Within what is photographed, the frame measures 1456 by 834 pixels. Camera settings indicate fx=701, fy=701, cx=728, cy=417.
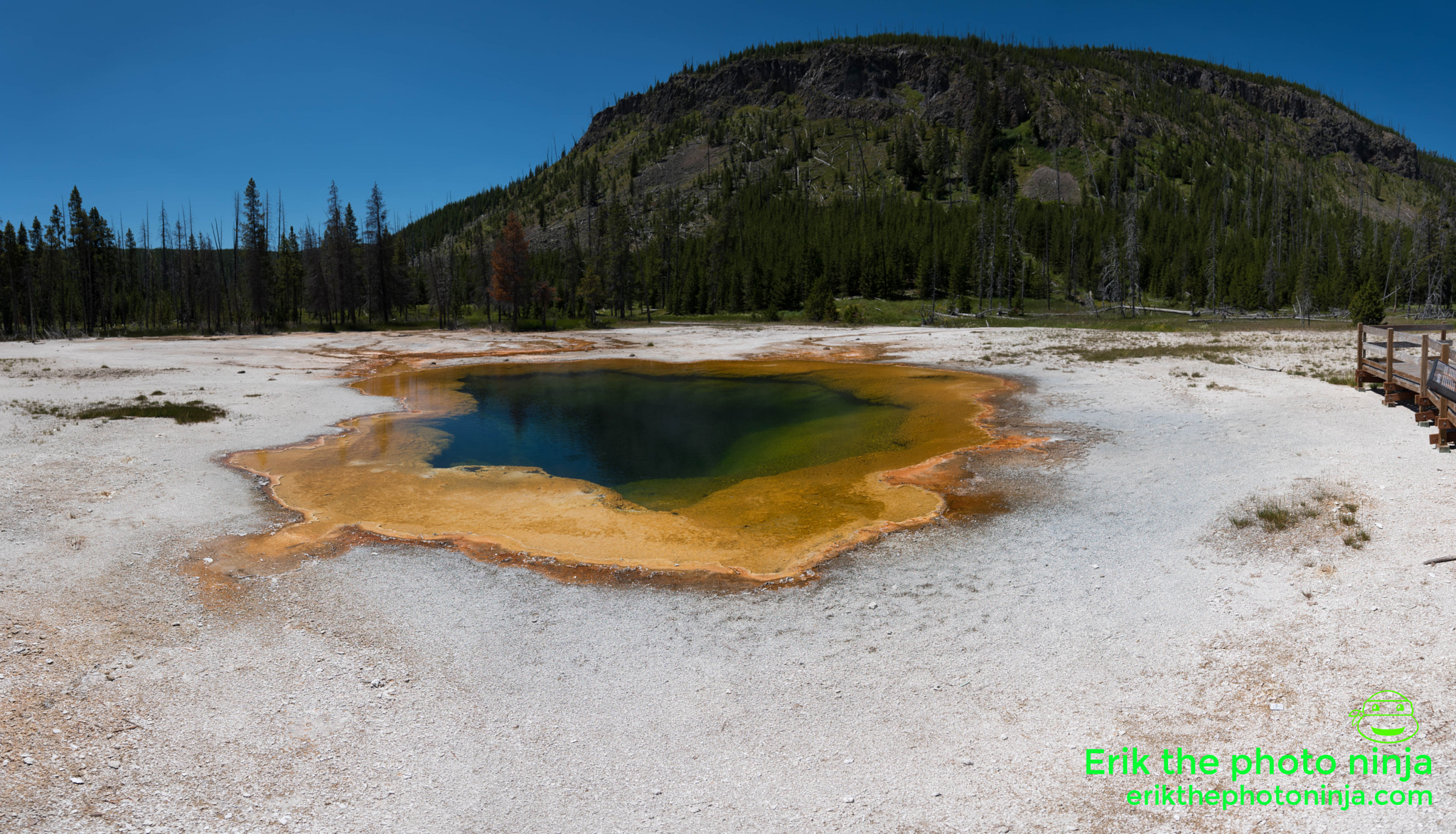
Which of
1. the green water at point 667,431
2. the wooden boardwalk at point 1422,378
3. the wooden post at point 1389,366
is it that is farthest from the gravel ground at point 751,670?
the wooden post at point 1389,366

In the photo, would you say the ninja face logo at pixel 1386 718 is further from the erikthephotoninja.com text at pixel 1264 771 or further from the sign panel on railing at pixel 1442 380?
the sign panel on railing at pixel 1442 380

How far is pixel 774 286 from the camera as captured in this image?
9512 cm

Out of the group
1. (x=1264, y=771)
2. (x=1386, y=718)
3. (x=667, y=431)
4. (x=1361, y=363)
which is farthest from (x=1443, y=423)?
(x=667, y=431)

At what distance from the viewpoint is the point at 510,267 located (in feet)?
234

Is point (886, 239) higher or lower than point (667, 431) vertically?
higher

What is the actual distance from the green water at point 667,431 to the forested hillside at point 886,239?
44.4 meters

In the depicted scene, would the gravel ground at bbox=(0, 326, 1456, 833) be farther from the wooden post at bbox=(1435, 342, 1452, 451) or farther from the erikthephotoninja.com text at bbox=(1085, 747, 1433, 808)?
the wooden post at bbox=(1435, 342, 1452, 451)

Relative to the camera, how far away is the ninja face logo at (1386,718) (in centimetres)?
568

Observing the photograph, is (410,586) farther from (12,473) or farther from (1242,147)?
(1242,147)

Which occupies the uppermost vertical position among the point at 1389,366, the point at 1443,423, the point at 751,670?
the point at 1389,366

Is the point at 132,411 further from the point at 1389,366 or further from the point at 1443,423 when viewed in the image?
the point at 1389,366

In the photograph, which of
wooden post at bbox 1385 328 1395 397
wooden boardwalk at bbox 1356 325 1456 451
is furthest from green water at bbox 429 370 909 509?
wooden post at bbox 1385 328 1395 397

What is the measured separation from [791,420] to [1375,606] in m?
17.9

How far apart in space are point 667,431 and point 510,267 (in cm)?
5377
